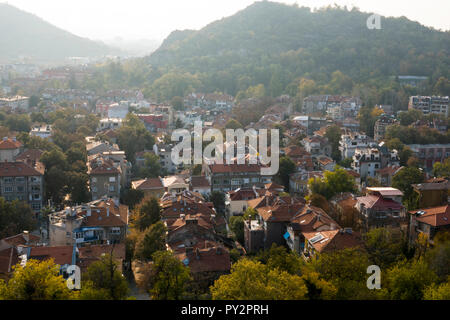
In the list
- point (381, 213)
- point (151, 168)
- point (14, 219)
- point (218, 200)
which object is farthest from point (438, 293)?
point (151, 168)

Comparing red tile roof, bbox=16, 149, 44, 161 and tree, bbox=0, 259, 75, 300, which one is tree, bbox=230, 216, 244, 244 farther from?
red tile roof, bbox=16, 149, 44, 161

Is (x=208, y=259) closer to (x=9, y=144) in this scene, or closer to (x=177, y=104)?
(x=9, y=144)

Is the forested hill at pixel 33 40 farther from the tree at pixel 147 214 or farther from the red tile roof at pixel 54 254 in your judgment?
the red tile roof at pixel 54 254

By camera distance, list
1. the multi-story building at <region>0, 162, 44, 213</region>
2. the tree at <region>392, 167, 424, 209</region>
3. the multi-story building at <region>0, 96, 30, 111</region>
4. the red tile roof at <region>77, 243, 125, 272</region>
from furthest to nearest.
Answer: the multi-story building at <region>0, 96, 30, 111</region>, the tree at <region>392, 167, 424, 209</region>, the multi-story building at <region>0, 162, 44, 213</region>, the red tile roof at <region>77, 243, 125, 272</region>

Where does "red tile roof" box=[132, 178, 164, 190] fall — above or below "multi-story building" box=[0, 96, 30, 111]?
below

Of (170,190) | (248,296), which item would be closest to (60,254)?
(248,296)

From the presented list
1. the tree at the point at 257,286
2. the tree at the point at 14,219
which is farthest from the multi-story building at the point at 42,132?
the tree at the point at 257,286

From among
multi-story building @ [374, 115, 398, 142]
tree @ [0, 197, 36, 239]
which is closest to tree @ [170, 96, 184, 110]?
multi-story building @ [374, 115, 398, 142]
